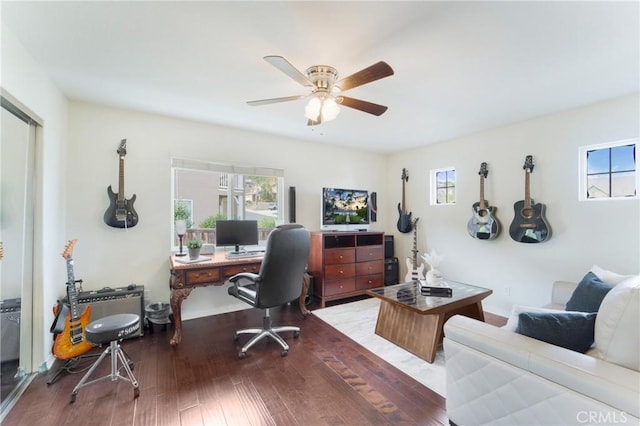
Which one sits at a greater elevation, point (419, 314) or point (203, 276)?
point (203, 276)

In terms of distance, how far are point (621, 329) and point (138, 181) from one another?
392 centimetres

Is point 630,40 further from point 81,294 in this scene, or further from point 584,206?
point 81,294

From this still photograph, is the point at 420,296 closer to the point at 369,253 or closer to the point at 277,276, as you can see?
the point at 277,276

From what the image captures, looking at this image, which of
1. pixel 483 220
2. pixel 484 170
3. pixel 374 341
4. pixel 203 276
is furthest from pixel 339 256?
pixel 484 170

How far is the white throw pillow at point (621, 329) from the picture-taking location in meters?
1.09

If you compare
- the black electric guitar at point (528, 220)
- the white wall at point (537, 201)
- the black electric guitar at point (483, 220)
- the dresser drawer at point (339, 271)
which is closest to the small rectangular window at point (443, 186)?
the white wall at point (537, 201)

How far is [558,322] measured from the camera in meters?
1.31

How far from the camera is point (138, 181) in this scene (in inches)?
117

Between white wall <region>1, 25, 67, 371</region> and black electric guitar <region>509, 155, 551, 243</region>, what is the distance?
15.2 feet

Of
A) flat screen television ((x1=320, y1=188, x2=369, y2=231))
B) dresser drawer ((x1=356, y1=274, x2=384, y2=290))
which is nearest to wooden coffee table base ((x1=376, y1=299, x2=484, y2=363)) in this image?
dresser drawer ((x1=356, y1=274, x2=384, y2=290))

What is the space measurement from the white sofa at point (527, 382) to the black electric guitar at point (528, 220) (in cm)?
211

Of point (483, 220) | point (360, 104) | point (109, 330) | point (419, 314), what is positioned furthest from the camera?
point (483, 220)

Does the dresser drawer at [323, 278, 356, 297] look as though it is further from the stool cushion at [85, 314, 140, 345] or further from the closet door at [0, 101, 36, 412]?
the closet door at [0, 101, 36, 412]

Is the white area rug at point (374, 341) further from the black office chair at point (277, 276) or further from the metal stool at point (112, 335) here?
the metal stool at point (112, 335)
